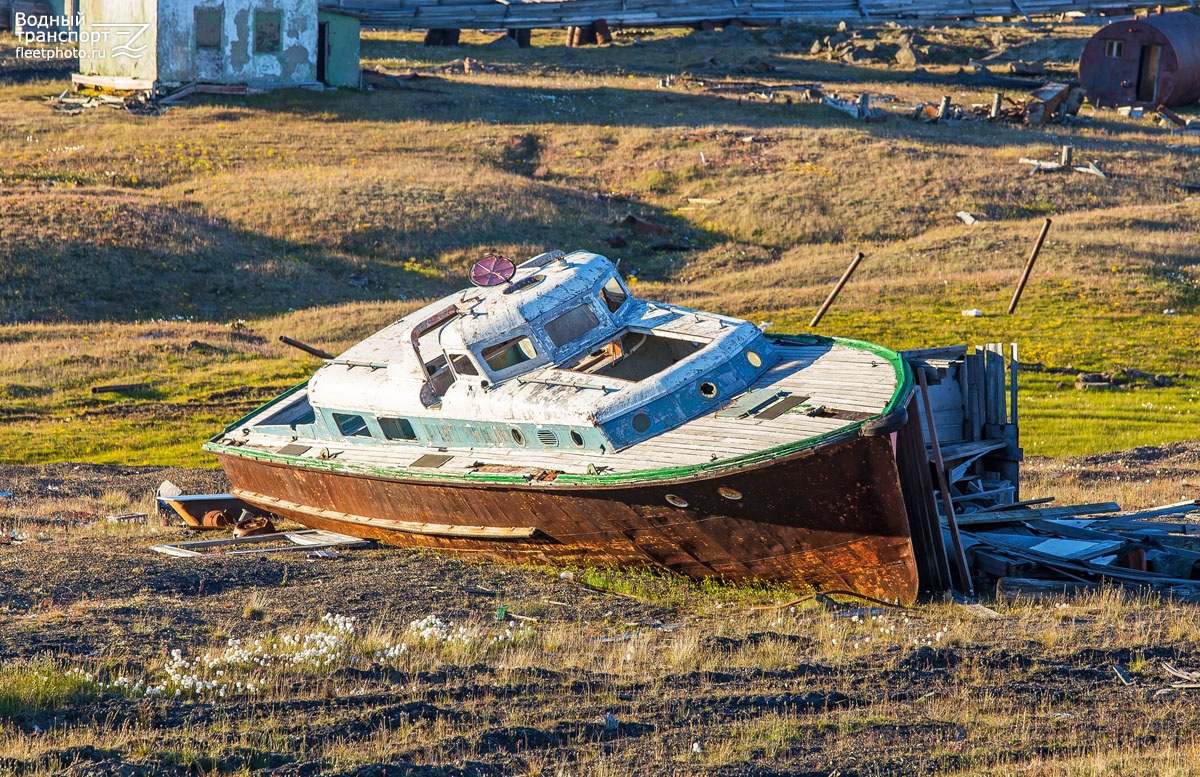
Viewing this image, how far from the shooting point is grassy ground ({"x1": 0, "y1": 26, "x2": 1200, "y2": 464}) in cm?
3152

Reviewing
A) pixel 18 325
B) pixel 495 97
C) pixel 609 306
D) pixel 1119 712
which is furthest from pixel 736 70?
pixel 1119 712

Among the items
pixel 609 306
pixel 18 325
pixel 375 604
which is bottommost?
pixel 18 325

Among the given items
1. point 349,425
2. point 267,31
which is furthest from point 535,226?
point 349,425

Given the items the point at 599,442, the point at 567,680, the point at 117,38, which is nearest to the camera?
the point at 567,680

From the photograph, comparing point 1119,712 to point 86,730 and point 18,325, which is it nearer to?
point 86,730

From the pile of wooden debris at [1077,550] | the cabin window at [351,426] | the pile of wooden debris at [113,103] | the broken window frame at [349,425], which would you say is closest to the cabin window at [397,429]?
the broken window frame at [349,425]

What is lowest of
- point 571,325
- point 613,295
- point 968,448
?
point 968,448

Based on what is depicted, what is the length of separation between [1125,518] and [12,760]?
48.3 ft

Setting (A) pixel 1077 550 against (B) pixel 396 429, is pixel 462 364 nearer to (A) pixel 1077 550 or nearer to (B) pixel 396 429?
(B) pixel 396 429

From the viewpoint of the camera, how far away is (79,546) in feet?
62.9

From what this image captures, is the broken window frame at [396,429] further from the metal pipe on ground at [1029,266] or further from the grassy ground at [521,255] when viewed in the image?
the metal pipe on ground at [1029,266]

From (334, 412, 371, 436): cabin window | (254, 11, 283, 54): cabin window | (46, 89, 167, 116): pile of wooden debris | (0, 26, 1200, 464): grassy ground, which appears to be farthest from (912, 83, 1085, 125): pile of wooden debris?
(334, 412, 371, 436): cabin window

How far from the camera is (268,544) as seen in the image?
2041cm

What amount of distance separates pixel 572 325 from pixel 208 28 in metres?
45.9
